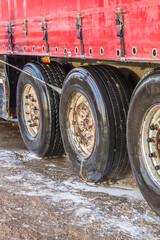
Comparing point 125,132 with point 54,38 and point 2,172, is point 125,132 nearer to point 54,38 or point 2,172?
point 54,38

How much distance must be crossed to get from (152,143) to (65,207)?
1.08 metres

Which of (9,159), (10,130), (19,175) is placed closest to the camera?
(19,175)

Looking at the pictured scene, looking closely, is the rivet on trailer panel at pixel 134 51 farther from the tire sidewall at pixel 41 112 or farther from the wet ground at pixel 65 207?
the tire sidewall at pixel 41 112

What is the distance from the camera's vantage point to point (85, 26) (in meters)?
4.77

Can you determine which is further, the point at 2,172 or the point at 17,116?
the point at 17,116

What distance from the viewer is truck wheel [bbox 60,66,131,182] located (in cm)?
475

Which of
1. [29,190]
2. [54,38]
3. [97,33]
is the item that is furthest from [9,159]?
[97,33]

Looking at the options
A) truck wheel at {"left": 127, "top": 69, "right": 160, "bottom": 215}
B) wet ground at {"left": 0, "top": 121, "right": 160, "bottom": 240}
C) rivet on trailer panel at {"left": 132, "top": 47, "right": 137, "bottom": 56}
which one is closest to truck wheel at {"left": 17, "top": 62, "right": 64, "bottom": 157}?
wet ground at {"left": 0, "top": 121, "right": 160, "bottom": 240}

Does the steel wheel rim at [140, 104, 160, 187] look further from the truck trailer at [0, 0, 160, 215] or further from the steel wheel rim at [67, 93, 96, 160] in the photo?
the steel wheel rim at [67, 93, 96, 160]

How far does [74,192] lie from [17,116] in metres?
2.48

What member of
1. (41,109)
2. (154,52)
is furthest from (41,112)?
(154,52)

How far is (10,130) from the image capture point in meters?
8.70

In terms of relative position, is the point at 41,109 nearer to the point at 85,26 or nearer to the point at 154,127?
the point at 85,26

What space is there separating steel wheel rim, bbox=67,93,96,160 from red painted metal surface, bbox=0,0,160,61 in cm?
56
